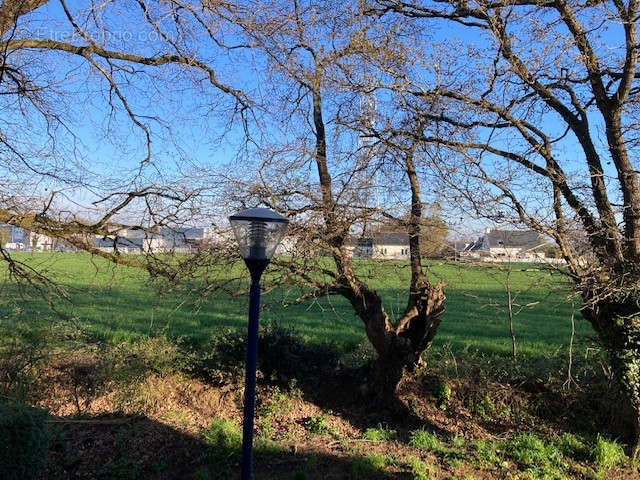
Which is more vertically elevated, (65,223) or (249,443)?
(65,223)

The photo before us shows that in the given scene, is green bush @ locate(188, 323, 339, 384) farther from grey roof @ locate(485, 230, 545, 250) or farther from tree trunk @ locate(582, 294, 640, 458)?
tree trunk @ locate(582, 294, 640, 458)

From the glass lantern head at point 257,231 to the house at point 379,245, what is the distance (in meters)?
3.37

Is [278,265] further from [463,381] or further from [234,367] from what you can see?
[463,381]

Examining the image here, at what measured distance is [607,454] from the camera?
19.1 ft

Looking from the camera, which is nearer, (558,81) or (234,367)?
(558,81)

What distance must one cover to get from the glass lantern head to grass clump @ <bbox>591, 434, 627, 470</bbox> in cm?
443

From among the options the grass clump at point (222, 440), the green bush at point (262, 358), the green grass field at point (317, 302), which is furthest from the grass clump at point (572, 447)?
the green bush at point (262, 358)

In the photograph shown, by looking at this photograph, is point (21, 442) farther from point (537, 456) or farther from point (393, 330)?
point (393, 330)

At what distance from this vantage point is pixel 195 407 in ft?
25.7

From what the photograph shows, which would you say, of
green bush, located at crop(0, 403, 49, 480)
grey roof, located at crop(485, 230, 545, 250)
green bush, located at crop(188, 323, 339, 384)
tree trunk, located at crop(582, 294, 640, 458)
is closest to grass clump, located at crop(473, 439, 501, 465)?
tree trunk, located at crop(582, 294, 640, 458)

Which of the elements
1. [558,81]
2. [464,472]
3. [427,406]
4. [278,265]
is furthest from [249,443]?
[558,81]

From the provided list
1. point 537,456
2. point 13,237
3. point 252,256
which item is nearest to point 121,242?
point 13,237

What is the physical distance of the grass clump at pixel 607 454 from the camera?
18.8ft

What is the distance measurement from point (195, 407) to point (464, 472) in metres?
4.21
